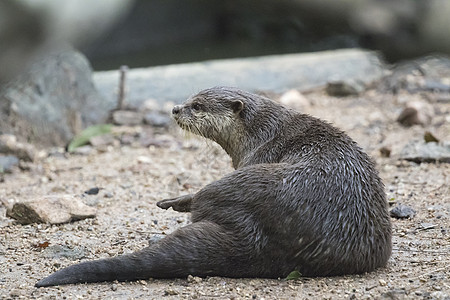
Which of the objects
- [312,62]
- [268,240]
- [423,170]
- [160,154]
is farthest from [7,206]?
[312,62]

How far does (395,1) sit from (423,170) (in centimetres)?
554

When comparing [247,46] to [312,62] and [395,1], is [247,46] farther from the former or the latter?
[312,62]

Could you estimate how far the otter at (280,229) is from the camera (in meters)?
2.85

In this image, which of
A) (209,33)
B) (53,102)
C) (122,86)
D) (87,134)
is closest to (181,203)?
(87,134)

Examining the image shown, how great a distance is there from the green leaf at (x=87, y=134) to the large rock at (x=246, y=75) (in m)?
0.58

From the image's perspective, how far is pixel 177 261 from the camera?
2.84 meters

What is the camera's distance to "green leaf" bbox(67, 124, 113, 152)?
5.83 meters

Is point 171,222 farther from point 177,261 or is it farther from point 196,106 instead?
point 177,261

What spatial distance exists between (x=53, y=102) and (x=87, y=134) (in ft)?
1.44

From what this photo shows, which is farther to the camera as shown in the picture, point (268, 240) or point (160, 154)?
point (160, 154)

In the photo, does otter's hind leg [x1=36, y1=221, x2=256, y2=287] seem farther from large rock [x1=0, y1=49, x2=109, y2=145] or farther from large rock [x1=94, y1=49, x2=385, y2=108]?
large rock [x1=94, y1=49, x2=385, y2=108]

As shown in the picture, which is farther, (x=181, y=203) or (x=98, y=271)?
(x=181, y=203)

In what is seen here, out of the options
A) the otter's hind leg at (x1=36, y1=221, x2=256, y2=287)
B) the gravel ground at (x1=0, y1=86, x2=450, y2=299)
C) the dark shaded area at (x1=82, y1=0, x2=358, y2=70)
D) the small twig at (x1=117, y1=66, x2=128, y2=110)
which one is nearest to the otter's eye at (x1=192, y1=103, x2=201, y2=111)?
the gravel ground at (x1=0, y1=86, x2=450, y2=299)

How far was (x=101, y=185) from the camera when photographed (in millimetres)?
4785
